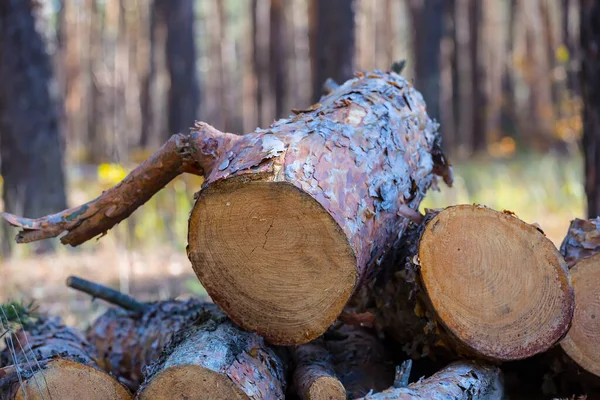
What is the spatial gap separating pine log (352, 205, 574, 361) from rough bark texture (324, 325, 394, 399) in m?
0.46

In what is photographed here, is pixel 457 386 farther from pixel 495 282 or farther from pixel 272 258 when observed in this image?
pixel 272 258

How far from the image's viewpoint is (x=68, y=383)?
2.23m

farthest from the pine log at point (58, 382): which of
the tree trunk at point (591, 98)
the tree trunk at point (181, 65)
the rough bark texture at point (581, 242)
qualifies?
the tree trunk at point (181, 65)

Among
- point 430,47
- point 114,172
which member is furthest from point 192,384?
point 430,47

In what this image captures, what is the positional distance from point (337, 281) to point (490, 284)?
0.59m

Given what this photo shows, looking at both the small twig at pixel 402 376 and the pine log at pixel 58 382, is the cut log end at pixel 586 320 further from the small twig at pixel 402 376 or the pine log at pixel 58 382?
the pine log at pixel 58 382

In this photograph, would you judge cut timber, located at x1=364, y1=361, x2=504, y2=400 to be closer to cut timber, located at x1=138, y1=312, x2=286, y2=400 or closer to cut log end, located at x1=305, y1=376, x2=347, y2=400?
cut log end, located at x1=305, y1=376, x2=347, y2=400

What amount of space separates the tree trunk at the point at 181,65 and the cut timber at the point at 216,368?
10.5m

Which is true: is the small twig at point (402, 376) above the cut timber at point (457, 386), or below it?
above

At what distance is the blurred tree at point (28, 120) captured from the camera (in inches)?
261

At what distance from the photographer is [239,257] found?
2.30 m

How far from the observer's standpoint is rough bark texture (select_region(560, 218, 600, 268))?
2781mm

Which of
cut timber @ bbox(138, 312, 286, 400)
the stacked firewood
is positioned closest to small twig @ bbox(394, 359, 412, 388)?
the stacked firewood

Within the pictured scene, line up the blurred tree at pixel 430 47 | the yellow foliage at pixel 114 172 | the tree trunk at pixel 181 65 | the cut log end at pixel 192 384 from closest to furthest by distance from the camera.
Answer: the cut log end at pixel 192 384 → the yellow foliage at pixel 114 172 → the tree trunk at pixel 181 65 → the blurred tree at pixel 430 47
